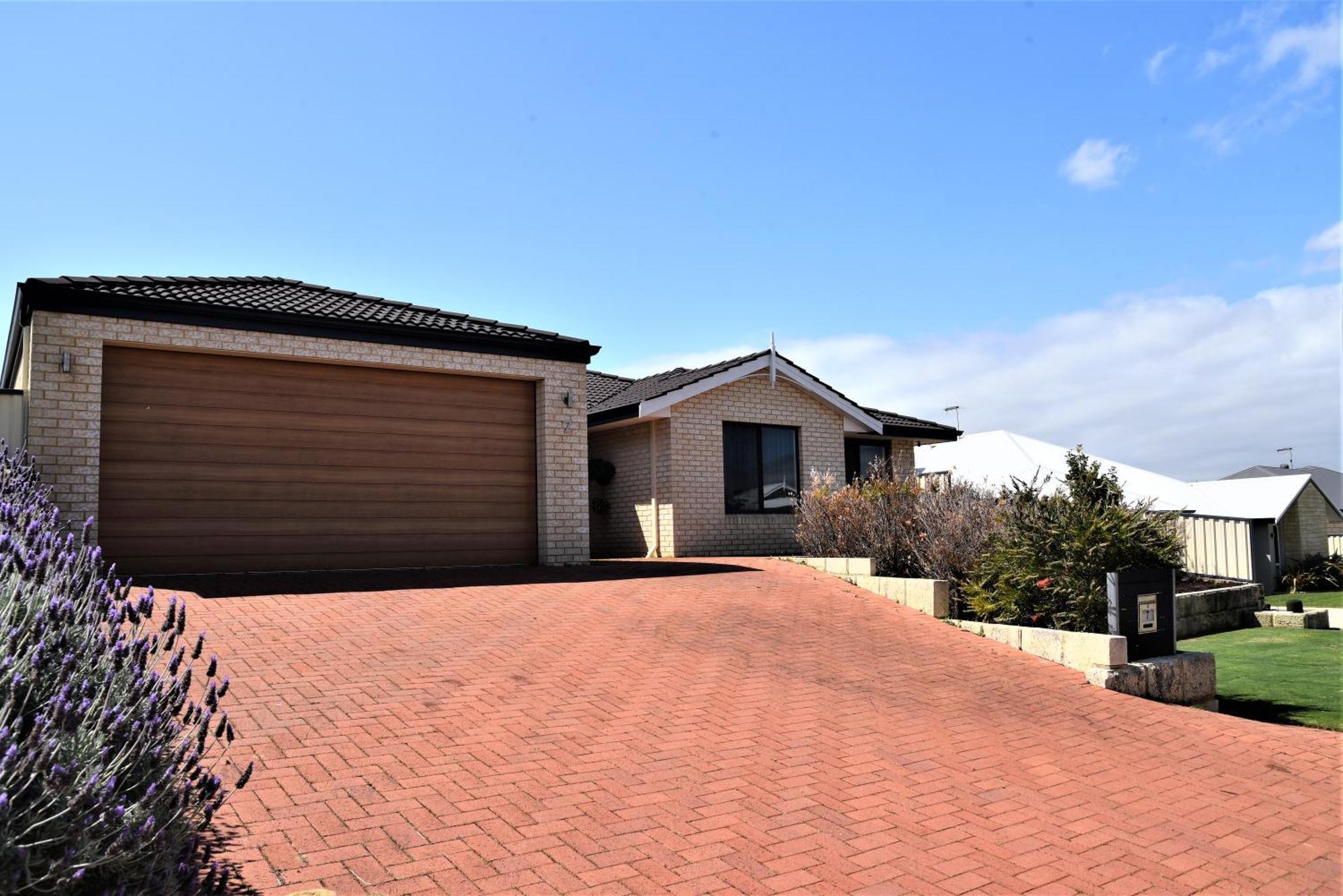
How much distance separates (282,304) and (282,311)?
696 millimetres

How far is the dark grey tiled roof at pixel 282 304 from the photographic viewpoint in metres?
10.9

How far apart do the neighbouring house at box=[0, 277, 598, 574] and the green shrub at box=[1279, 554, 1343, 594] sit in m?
21.4

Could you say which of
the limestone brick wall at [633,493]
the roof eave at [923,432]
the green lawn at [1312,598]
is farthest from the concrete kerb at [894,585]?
the green lawn at [1312,598]

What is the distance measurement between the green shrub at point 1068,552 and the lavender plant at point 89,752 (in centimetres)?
869

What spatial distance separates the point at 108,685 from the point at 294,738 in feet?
6.84

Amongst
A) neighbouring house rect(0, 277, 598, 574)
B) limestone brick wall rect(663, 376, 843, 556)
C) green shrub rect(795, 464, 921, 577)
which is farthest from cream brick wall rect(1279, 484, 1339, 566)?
neighbouring house rect(0, 277, 598, 574)

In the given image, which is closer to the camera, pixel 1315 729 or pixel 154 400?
pixel 1315 729

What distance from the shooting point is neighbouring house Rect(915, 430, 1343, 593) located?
23.6 metres

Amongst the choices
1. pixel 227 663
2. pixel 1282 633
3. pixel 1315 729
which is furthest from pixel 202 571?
pixel 1282 633

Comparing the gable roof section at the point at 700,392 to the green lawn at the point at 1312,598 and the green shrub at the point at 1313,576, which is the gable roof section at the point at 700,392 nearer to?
the green lawn at the point at 1312,598

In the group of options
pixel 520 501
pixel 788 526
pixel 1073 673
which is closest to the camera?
pixel 1073 673

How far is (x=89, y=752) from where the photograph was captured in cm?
297

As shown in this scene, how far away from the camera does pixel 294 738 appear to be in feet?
17.3

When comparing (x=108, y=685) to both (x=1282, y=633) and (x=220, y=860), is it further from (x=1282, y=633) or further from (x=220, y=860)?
(x=1282, y=633)
